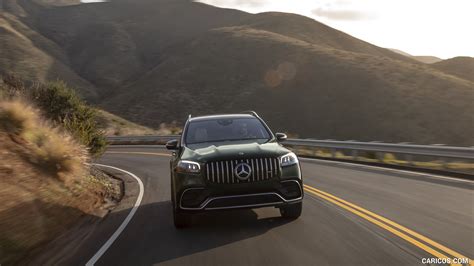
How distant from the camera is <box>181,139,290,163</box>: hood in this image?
7680 mm

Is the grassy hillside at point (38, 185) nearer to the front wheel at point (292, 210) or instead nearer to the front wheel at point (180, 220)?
the front wheel at point (180, 220)

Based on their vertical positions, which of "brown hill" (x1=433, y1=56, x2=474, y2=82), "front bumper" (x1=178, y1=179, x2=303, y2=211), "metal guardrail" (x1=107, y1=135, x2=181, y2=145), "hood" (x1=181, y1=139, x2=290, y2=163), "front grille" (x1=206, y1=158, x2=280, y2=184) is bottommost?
"metal guardrail" (x1=107, y1=135, x2=181, y2=145)

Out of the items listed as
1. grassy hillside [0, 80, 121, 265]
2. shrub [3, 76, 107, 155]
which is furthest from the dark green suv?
shrub [3, 76, 107, 155]

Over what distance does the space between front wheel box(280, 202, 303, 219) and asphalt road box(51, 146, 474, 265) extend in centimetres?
18

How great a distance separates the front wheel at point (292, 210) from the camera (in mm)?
8289

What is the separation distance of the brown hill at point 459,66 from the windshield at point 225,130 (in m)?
77.1

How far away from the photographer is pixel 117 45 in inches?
4370

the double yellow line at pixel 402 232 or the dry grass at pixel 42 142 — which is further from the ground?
the dry grass at pixel 42 142

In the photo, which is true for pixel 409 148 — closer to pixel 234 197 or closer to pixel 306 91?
pixel 234 197

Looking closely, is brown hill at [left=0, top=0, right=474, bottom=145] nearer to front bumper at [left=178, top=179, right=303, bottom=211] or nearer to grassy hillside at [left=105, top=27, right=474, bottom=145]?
grassy hillside at [left=105, top=27, right=474, bottom=145]

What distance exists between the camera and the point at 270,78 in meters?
73.9

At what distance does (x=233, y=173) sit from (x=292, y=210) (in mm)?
1399

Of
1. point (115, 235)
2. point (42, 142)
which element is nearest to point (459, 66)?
point (42, 142)

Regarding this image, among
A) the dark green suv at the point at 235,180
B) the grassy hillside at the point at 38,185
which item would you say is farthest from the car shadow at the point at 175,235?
the grassy hillside at the point at 38,185
